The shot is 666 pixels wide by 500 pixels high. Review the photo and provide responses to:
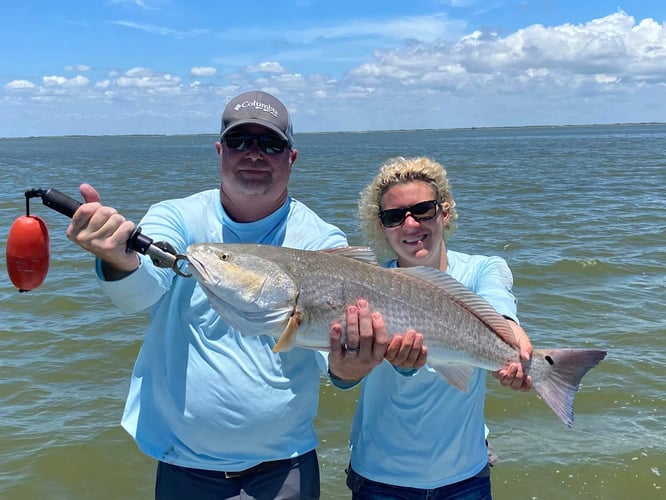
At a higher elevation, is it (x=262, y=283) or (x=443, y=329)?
(x=262, y=283)

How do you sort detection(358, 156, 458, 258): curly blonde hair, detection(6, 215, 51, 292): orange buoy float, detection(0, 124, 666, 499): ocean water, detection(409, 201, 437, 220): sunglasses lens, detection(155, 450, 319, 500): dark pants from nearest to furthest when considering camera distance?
detection(6, 215, 51, 292): orange buoy float
detection(155, 450, 319, 500): dark pants
detection(409, 201, 437, 220): sunglasses lens
detection(358, 156, 458, 258): curly blonde hair
detection(0, 124, 666, 499): ocean water

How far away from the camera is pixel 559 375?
3.52 meters

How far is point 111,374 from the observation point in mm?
8742

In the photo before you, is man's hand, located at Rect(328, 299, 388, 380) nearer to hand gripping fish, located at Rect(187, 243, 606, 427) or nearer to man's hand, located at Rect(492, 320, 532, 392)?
hand gripping fish, located at Rect(187, 243, 606, 427)

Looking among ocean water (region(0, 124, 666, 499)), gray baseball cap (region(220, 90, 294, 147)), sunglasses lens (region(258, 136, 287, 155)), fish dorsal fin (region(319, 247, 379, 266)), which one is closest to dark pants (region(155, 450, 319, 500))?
fish dorsal fin (region(319, 247, 379, 266))

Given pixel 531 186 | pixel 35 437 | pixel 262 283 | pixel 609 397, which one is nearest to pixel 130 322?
pixel 35 437

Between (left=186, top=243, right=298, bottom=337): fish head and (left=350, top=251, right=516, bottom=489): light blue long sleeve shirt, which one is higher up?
(left=186, top=243, right=298, bottom=337): fish head

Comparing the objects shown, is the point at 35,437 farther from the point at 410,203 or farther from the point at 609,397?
the point at 609,397

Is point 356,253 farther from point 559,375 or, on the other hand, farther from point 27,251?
point 27,251

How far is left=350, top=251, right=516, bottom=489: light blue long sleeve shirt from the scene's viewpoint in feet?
11.5

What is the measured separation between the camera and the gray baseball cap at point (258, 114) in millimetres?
3453

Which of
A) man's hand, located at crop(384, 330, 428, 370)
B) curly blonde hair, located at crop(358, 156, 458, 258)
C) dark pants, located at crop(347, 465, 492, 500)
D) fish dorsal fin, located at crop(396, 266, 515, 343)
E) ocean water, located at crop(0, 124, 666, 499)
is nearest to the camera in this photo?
man's hand, located at crop(384, 330, 428, 370)

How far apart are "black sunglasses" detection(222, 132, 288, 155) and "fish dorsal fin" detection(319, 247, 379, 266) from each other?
27.4 inches

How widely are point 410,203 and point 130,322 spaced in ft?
26.1
